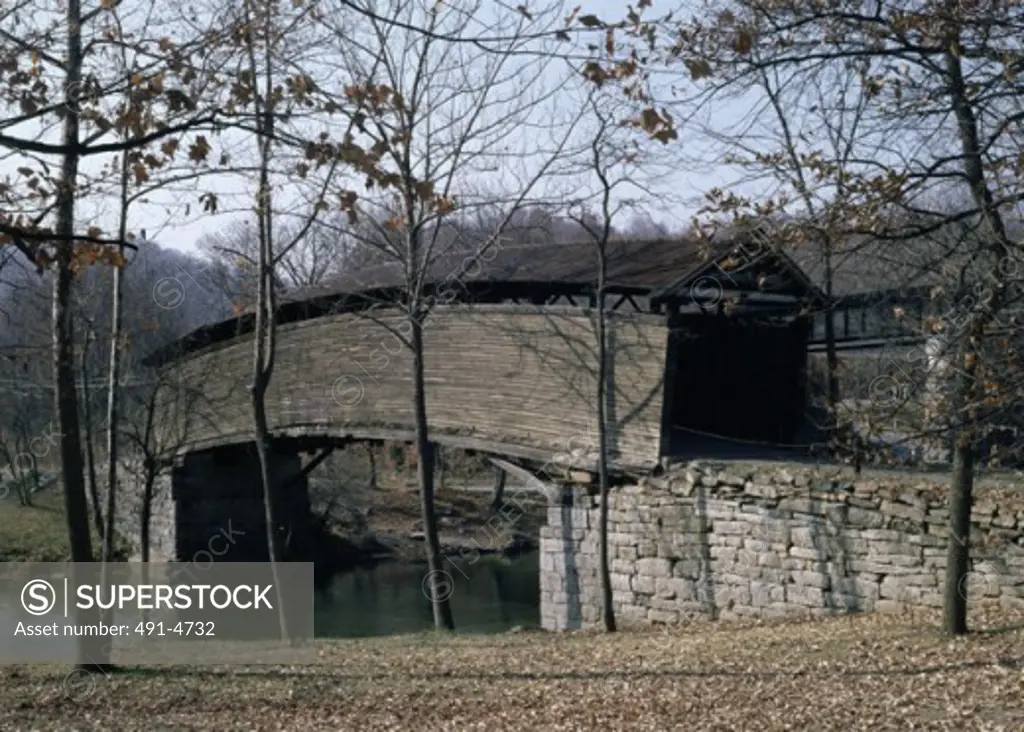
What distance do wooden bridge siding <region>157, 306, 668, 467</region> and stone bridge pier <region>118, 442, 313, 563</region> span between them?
314 cm

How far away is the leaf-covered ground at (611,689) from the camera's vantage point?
662 cm

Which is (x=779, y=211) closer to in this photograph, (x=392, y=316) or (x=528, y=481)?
(x=528, y=481)

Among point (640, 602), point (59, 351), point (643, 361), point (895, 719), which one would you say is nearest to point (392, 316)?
point (643, 361)

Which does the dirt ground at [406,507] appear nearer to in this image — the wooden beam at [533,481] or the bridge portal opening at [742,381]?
the bridge portal opening at [742,381]

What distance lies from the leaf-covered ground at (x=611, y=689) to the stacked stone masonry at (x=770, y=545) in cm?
64

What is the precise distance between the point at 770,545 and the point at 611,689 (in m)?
4.15

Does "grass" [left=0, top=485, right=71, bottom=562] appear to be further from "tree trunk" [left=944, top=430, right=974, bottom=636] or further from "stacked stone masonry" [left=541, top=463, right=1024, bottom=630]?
"tree trunk" [left=944, top=430, right=974, bottom=636]

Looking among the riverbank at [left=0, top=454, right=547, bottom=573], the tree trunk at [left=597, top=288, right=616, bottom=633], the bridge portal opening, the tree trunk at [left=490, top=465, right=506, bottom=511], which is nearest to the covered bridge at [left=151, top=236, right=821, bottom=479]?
the bridge portal opening

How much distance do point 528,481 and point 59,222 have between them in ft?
24.5

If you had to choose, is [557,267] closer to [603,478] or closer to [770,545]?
[603,478]

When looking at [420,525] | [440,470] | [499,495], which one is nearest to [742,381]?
[499,495]

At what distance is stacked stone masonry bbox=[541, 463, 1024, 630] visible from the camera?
9977 mm

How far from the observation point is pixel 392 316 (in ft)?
50.0

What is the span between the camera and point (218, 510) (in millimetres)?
22000
